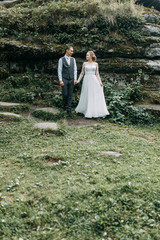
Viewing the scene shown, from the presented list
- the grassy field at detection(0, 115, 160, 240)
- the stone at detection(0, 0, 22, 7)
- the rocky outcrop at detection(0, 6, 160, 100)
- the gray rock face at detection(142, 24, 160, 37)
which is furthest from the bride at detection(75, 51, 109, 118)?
the stone at detection(0, 0, 22, 7)

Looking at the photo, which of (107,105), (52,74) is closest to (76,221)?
(107,105)

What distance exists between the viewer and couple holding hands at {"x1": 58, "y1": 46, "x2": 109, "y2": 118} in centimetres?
912

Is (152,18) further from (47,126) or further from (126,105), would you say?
(47,126)

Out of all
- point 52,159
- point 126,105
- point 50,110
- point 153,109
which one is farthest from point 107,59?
point 52,159

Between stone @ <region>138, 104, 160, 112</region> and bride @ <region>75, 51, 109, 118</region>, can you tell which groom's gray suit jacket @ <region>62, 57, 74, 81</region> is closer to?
bride @ <region>75, 51, 109, 118</region>

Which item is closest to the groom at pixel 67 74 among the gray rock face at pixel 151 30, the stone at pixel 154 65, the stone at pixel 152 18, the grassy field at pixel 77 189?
the grassy field at pixel 77 189

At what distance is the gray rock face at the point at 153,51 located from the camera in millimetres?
11624

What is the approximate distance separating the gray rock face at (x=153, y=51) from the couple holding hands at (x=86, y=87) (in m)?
3.74

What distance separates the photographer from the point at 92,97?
9.41m

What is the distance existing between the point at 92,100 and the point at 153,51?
4.81 m

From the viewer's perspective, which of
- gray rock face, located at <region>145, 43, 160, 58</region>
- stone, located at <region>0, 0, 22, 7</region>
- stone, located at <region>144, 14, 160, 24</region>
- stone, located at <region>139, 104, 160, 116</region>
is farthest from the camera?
stone, located at <region>0, 0, 22, 7</region>

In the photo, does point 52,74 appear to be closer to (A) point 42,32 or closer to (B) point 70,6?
(A) point 42,32

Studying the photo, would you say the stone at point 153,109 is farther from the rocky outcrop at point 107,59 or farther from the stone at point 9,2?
the stone at point 9,2

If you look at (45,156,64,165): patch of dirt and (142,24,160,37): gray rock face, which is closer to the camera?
(45,156,64,165): patch of dirt
